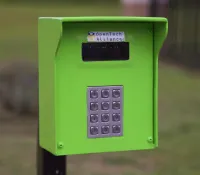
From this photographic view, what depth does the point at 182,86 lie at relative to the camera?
664 cm

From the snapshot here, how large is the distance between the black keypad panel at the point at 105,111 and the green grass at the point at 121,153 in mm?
2928

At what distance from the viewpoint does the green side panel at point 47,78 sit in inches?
119

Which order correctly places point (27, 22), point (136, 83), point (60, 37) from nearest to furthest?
point (60, 37)
point (136, 83)
point (27, 22)

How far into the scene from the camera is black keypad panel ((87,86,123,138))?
10.2ft

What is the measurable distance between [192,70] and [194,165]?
91 centimetres

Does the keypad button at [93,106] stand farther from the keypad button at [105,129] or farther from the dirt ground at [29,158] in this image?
the dirt ground at [29,158]

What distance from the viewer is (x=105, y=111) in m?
3.17

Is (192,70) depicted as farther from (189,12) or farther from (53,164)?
(53,164)

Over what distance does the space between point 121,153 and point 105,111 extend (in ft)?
10.6

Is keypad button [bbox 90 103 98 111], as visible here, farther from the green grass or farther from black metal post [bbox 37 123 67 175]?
the green grass

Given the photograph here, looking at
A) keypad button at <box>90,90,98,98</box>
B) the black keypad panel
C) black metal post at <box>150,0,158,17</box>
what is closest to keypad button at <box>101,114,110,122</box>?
the black keypad panel

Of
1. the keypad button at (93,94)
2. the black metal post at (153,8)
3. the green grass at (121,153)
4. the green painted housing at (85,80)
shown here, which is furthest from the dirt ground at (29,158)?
the keypad button at (93,94)

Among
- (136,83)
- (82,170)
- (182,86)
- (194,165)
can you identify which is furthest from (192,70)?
(136,83)

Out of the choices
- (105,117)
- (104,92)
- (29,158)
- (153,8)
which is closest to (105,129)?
(105,117)
